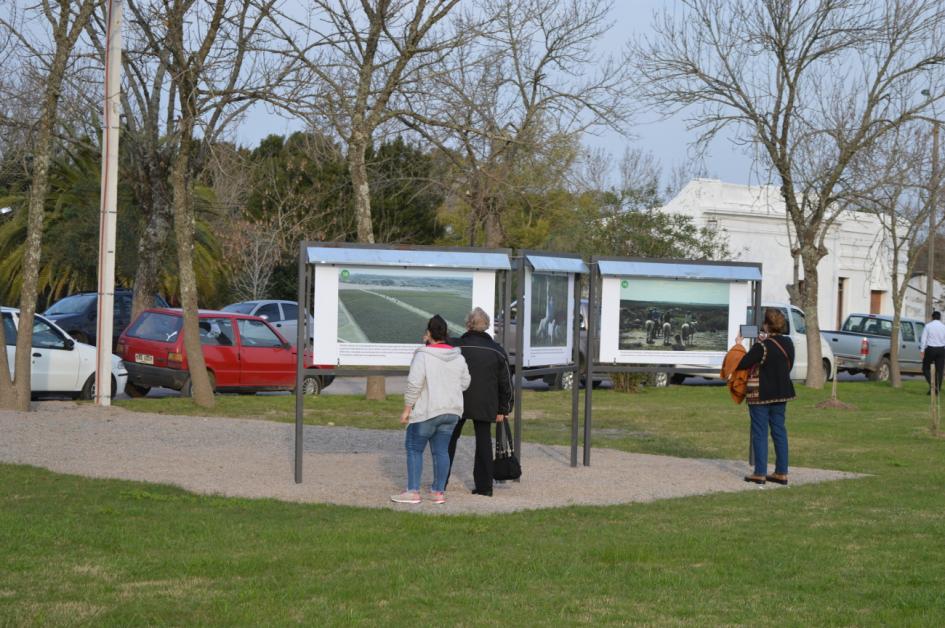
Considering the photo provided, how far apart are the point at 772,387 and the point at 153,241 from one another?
48.6ft

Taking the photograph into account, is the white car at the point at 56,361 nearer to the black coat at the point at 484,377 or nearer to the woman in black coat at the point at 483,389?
the woman in black coat at the point at 483,389

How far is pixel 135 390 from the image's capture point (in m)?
22.1

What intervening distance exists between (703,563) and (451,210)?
4330 cm

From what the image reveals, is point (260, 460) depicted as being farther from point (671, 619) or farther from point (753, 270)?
point (671, 619)

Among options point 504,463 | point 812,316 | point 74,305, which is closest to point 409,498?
point 504,463

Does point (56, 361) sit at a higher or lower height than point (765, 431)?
higher

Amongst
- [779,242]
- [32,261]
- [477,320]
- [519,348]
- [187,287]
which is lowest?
[519,348]

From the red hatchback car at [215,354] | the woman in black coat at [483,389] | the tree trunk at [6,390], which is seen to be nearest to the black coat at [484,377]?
the woman in black coat at [483,389]

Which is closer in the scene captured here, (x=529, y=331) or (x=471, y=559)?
(x=471, y=559)

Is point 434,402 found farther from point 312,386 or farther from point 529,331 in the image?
point 312,386

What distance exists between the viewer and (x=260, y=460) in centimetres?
1352

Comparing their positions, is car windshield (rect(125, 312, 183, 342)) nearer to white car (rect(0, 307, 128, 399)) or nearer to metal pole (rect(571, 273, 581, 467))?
white car (rect(0, 307, 128, 399))

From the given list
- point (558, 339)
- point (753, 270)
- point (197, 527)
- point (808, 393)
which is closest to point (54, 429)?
point (558, 339)

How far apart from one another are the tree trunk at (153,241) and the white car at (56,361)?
4224 mm
